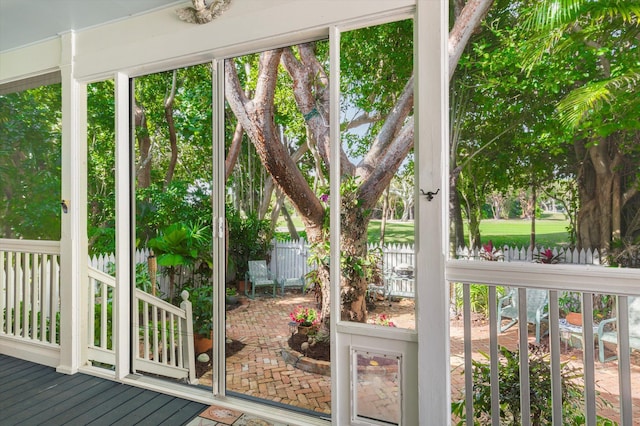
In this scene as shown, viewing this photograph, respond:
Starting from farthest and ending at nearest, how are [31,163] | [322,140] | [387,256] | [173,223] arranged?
[31,163] < [173,223] < [322,140] < [387,256]

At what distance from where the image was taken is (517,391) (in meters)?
1.74

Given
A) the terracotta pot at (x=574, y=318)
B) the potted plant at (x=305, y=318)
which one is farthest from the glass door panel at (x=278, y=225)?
the terracotta pot at (x=574, y=318)

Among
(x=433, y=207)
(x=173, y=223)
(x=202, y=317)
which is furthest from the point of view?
(x=173, y=223)

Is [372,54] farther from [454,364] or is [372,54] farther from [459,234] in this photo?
[454,364]

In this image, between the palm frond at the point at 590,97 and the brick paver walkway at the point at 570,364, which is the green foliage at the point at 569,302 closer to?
the brick paver walkway at the point at 570,364

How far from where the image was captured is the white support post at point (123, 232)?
2605mm

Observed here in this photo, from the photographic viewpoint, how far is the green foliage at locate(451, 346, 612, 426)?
1.66 metres

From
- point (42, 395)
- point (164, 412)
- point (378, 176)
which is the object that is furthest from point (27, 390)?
point (378, 176)

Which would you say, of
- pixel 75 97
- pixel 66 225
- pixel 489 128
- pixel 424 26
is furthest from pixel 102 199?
pixel 489 128

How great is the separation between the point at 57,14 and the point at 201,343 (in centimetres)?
251

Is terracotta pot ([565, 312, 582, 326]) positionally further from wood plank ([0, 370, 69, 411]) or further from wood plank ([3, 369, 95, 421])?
wood plank ([0, 370, 69, 411])

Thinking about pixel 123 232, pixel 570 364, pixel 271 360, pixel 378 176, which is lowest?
pixel 271 360

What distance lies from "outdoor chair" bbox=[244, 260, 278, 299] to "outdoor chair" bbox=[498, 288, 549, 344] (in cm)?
129

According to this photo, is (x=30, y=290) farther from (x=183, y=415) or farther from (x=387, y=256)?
(x=387, y=256)
